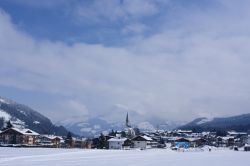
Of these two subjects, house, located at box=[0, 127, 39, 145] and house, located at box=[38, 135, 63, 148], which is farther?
house, located at box=[38, 135, 63, 148]

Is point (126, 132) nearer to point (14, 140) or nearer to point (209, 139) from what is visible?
point (209, 139)

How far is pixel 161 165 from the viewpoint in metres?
30.6

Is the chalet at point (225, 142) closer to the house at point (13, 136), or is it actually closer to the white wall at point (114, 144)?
the white wall at point (114, 144)

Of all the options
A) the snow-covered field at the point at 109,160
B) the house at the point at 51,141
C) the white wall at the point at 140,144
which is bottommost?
the snow-covered field at the point at 109,160

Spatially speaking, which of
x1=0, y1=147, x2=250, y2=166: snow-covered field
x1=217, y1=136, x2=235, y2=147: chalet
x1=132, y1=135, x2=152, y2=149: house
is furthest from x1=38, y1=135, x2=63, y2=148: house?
x1=0, y1=147, x2=250, y2=166: snow-covered field

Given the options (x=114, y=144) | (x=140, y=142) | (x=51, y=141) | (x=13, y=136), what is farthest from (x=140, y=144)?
(x=13, y=136)

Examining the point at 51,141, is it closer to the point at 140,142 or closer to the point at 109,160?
the point at 140,142

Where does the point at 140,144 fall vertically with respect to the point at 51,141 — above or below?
below

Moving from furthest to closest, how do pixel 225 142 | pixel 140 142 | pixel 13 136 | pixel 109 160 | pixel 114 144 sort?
pixel 225 142, pixel 140 142, pixel 114 144, pixel 13 136, pixel 109 160

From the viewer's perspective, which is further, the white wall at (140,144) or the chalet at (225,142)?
the chalet at (225,142)

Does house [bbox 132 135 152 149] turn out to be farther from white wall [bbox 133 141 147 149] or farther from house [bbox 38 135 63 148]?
house [bbox 38 135 63 148]

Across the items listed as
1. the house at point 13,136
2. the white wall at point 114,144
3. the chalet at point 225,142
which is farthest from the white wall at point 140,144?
the chalet at point 225,142

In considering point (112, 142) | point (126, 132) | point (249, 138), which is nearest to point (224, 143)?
point (249, 138)

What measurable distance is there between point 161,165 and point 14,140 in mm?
80103
